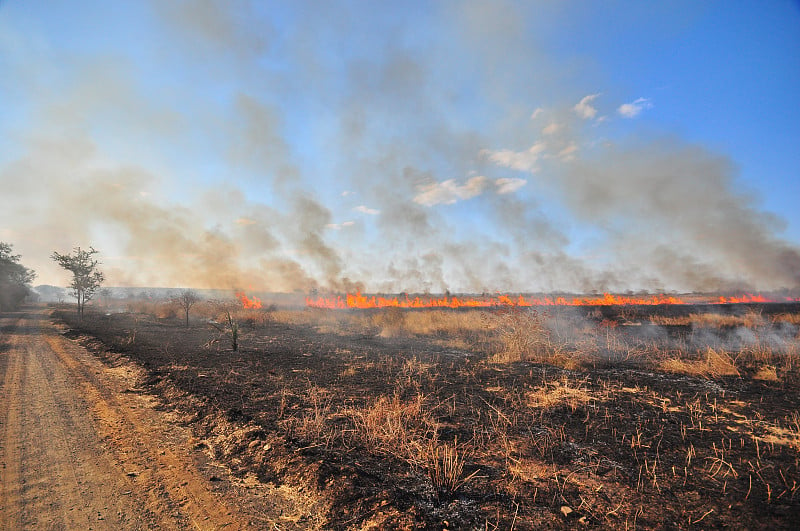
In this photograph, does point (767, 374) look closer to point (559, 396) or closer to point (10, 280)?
point (559, 396)

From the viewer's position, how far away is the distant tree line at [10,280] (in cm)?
3888

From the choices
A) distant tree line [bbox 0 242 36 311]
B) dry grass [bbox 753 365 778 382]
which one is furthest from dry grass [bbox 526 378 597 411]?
distant tree line [bbox 0 242 36 311]

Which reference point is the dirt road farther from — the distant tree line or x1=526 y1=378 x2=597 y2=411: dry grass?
the distant tree line

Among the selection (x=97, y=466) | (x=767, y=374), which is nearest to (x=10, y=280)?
(x=97, y=466)

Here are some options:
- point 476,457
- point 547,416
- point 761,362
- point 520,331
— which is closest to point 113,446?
point 476,457

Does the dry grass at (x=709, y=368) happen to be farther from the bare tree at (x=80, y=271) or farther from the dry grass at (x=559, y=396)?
the bare tree at (x=80, y=271)

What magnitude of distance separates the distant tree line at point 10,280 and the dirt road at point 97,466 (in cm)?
4653

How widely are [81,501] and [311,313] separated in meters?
26.8

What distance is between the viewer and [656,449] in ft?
16.2

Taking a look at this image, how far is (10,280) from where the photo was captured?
4522 centimetres

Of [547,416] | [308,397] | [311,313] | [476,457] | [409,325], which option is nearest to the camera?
[476,457]

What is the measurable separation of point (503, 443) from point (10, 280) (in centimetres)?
6785

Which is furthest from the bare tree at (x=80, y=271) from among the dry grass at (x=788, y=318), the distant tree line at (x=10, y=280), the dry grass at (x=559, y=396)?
the dry grass at (x=788, y=318)

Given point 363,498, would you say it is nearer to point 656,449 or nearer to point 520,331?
point 656,449
